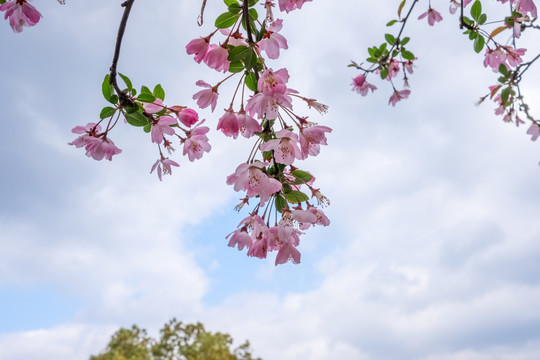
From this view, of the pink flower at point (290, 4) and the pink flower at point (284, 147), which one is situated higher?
the pink flower at point (290, 4)

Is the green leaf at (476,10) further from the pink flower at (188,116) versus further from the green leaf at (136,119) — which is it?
the green leaf at (136,119)

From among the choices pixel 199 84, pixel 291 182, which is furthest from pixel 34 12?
pixel 291 182

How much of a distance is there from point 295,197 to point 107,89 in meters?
0.70

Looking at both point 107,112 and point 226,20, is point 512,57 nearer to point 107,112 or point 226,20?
point 226,20

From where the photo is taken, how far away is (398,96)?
4.48 meters

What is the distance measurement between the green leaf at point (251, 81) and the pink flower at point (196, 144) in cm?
33

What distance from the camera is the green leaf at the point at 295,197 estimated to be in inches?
52.6

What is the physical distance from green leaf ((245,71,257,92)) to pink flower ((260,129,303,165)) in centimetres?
21

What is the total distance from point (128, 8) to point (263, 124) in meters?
0.48

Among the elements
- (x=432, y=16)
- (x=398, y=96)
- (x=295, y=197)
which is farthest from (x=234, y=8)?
(x=398, y=96)

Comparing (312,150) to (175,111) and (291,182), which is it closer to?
(291,182)

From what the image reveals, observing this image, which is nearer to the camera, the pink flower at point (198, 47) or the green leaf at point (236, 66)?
the green leaf at point (236, 66)

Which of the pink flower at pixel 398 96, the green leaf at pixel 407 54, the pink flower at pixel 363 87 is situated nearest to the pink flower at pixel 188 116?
the green leaf at pixel 407 54

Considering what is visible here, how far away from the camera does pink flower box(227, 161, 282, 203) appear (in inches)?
47.9
